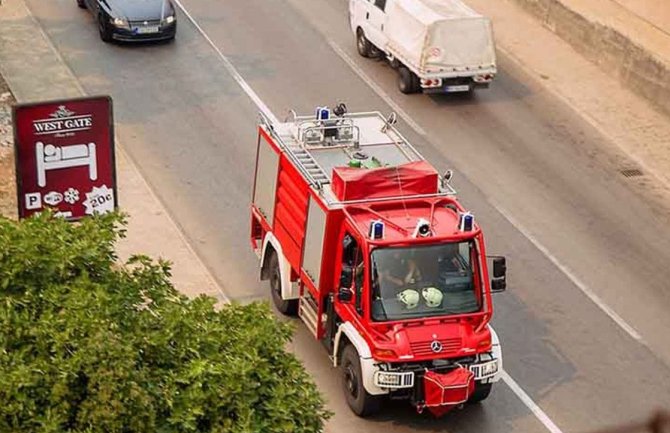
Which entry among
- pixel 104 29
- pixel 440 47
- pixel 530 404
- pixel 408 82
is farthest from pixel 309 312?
pixel 104 29

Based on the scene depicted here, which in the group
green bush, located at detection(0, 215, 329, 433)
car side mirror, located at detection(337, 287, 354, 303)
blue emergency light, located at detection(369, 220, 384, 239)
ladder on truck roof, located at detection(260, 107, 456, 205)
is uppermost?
green bush, located at detection(0, 215, 329, 433)

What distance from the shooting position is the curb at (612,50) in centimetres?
2838

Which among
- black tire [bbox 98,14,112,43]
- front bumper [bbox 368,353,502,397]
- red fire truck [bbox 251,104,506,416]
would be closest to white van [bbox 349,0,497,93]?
black tire [bbox 98,14,112,43]

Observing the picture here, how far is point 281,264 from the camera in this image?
773 inches

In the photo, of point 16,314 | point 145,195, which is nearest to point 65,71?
point 145,195

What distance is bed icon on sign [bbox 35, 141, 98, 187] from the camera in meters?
15.2

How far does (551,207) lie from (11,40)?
12155mm

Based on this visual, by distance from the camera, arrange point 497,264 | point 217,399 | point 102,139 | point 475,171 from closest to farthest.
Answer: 1. point 217,399
2. point 102,139
3. point 497,264
4. point 475,171

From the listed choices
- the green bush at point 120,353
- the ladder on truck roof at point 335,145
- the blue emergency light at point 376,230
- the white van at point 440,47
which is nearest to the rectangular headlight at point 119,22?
the white van at point 440,47

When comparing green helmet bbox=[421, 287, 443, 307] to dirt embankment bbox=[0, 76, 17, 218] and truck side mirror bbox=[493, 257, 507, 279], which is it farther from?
dirt embankment bbox=[0, 76, 17, 218]

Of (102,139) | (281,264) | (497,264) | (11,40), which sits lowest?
(11,40)

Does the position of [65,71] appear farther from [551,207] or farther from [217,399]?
[217,399]

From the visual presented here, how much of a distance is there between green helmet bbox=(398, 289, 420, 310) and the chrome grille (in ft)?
1.65

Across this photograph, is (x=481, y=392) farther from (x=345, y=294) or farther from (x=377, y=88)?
(x=377, y=88)
